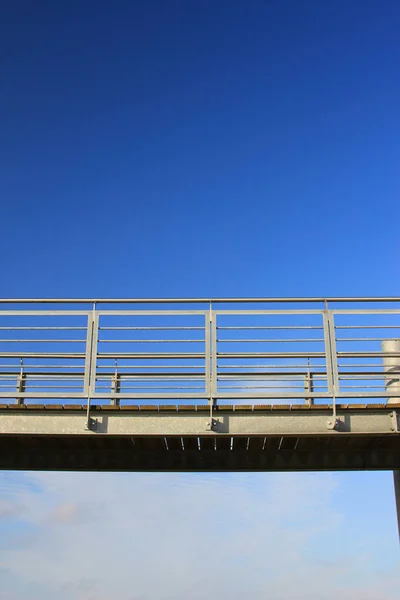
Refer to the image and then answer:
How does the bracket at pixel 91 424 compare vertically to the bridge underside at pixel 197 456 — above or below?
above

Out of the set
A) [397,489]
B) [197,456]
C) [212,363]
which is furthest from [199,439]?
[397,489]

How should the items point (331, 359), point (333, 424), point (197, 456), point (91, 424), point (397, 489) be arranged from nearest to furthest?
point (333, 424)
point (91, 424)
point (331, 359)
point (197, 456)
point (397, 489)

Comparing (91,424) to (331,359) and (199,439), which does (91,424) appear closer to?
(199,439)

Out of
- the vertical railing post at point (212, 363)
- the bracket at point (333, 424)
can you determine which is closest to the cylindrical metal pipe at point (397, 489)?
the bracket at point (333, 424)

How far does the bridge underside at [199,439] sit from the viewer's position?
9828 mm

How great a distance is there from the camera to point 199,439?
10594 millimetres

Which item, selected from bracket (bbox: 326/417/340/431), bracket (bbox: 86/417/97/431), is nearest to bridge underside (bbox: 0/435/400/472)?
bracket (bbox: 86/417/97/431)

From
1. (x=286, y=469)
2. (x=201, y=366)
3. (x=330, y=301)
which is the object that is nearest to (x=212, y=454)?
(x=286, y=469)

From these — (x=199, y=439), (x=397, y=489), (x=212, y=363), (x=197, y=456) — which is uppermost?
(x=212, y=363)

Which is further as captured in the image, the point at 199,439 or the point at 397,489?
the point at 397,489

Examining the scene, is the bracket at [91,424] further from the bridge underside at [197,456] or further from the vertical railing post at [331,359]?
the vertical railing post at [331,359]

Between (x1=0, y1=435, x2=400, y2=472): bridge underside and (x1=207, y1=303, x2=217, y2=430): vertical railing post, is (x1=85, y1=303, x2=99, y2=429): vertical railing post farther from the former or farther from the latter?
(x1=207, y1=303, x2=217, y2=430): vertical railing post

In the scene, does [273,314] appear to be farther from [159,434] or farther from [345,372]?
[159,434]

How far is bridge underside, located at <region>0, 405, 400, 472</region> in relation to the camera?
9.83m
